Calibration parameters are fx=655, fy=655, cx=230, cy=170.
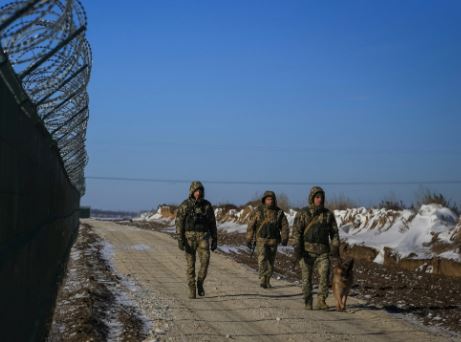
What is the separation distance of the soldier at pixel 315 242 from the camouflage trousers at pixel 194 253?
1499 mm

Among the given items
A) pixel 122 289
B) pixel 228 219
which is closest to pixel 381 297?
pixel 122 289

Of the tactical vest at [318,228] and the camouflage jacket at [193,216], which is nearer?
the tactical vest at [318,228]


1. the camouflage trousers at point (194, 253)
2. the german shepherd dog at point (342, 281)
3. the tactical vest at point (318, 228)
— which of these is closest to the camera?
the german shepherd dog at point (342, 281)

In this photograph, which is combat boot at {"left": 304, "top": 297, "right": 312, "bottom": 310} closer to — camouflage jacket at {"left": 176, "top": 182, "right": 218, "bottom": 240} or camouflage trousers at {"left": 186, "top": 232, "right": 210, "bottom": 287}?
camouflage trousers at {"left": 186, "top": 232, "right": 210, "bottom": 287}

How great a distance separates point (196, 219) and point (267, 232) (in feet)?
8.44

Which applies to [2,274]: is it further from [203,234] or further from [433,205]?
[433,205]

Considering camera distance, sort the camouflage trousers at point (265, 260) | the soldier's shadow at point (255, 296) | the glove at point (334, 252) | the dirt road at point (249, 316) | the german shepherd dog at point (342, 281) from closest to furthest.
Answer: the dirt road at point (249, 316) < the german shepherd dog at point (342, 281) < the glove at point (334, 252) < the soldier's shadow at point (255, 296) < the camouflage trousers at point (265, 260)

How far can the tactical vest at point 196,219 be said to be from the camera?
34.0 ft

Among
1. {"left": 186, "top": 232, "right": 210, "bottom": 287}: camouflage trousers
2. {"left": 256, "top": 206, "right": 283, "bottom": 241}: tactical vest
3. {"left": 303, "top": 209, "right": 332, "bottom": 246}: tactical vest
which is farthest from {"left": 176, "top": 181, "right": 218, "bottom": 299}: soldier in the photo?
{"left": 256, "top": 206, "right": 283, "bottom": 241}: tactical vest

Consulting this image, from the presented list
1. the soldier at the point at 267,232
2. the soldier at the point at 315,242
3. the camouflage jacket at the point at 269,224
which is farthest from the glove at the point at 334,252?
the camouflage jacket at the point at 269,224

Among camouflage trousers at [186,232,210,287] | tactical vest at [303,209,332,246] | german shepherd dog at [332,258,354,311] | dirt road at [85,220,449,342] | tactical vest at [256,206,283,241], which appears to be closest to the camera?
dirt road at [85,220,449,342]

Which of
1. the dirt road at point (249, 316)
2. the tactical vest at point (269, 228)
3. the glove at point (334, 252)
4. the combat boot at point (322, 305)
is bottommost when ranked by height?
the dirt road at point (249, 316)

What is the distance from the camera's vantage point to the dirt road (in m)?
7.50

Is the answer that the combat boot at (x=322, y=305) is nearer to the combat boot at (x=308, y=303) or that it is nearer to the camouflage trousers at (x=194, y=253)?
the combat boot at (x=308, y=303)
